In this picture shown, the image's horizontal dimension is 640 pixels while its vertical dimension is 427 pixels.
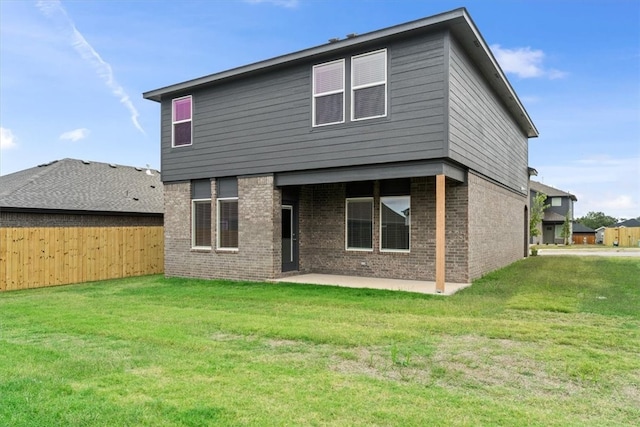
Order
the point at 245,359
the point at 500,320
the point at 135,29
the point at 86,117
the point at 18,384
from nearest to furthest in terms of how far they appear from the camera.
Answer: the point at 18,384 < the point at 245,359 < the point at 500,320 < the point at 135,29 < the point at 86,117

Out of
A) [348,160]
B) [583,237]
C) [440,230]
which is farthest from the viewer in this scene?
[583,237]

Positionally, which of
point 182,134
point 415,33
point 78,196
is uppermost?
point 415,33

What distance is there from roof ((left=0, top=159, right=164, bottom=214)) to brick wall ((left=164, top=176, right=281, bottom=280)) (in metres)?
4.40

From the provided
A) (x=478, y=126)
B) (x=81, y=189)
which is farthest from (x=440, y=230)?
(x=81, y=189)

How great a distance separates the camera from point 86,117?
822 inches

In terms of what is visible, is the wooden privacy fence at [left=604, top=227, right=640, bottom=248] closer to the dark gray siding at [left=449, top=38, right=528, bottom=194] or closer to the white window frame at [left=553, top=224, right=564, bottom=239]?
the white window frame at [left=553, top=224, right=564, bottom=239]

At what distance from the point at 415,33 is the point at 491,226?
663 centimetres

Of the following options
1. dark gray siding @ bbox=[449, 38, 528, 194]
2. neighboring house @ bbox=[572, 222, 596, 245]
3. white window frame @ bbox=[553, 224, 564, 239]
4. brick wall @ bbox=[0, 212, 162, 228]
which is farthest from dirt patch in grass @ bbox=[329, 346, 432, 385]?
neighboring house @ bbox=[572, 222, 596, 245]

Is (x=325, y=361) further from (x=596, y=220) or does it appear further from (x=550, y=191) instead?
(x=596, y=220)

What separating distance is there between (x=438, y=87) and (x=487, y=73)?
3.69 meters

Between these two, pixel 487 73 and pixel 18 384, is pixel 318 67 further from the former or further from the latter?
pixel 18 384

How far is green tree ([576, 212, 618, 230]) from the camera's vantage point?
228ft

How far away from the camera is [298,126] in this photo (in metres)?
11.3

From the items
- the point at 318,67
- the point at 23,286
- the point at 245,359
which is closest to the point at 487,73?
the point at 318,67
